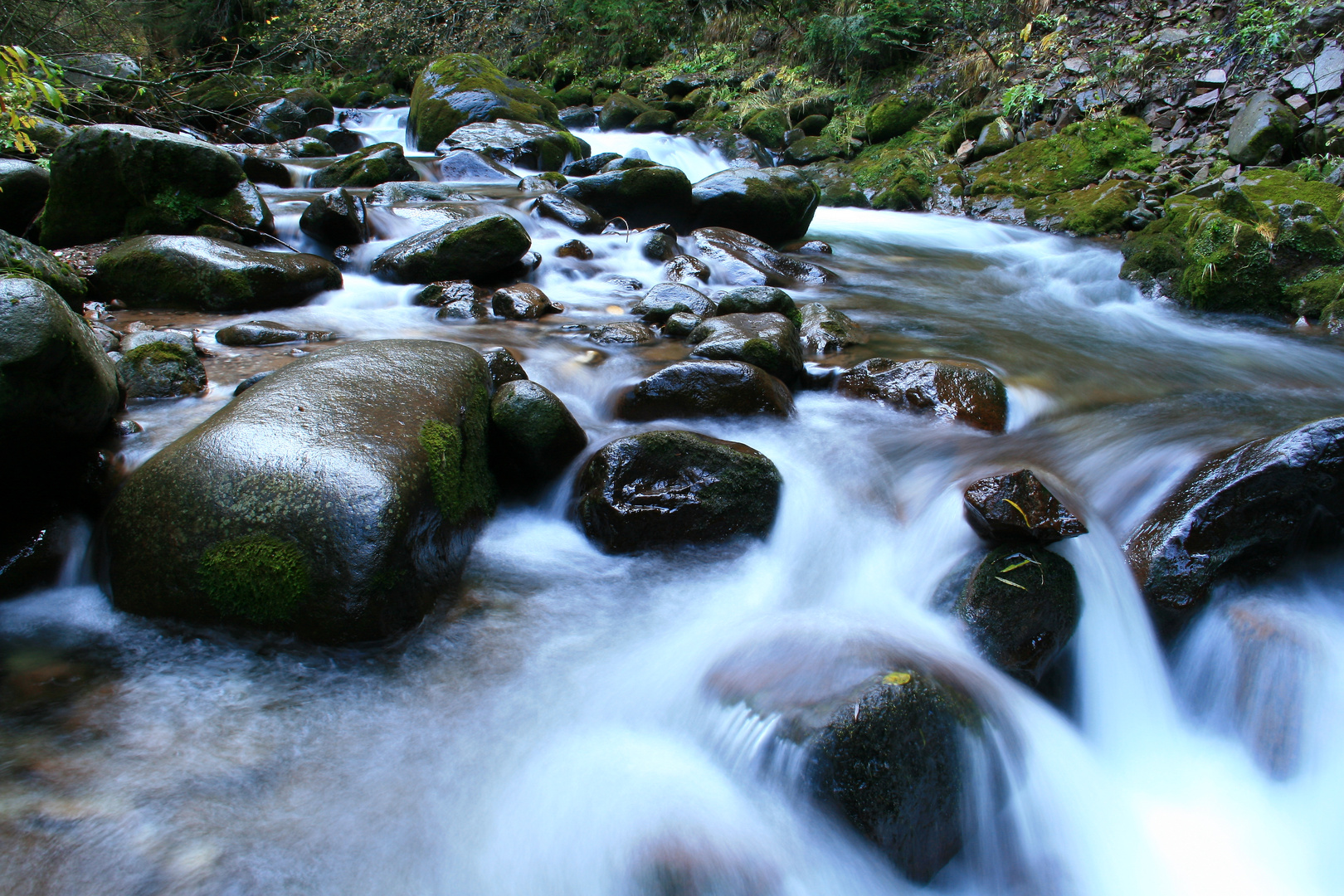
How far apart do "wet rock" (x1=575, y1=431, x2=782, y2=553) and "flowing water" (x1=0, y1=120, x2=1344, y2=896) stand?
118 mm

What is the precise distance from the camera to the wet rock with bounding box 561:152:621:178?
12.3 m

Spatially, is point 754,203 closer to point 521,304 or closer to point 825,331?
point 825,331

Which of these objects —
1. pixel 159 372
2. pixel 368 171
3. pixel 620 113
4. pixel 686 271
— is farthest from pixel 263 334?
pixel 620 113

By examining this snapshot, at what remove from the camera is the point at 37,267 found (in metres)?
3.94

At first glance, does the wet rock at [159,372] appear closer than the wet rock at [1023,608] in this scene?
No

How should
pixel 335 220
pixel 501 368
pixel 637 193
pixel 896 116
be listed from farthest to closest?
1. pixel 896 116
2. pixel 637 193
3. pixel 335 220
4. pixel 501 368

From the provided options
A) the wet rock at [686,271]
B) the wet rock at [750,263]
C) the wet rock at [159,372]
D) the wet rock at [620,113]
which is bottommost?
the wet rock at [159,372]

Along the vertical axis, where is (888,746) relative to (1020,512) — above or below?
below

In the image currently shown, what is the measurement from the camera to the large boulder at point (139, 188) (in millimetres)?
6164

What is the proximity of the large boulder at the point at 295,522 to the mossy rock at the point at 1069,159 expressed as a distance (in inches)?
445

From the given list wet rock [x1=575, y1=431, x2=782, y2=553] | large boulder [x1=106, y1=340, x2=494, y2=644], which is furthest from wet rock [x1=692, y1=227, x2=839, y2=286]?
large boulder [x1=106, y1=340, x2=494, y2=644]

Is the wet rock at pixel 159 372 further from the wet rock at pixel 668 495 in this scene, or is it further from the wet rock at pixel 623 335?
the wet rock at pixel 623 335

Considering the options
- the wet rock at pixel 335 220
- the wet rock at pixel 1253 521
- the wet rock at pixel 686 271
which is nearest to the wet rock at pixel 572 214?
the wet rock at pixel 686 271

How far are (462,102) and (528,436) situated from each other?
1286 cm
